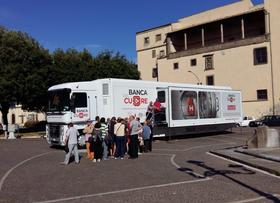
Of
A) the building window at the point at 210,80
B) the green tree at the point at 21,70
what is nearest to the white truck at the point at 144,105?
the green tree at the point at 21,70

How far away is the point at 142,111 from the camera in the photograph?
1142 inches

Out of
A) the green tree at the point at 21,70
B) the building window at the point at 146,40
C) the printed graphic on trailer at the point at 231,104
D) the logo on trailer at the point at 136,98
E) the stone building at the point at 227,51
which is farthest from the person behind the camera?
the building window at the point at 146,40

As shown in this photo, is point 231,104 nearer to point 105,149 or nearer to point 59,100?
point 59,100

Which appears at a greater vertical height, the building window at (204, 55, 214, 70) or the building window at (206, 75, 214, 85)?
the building window at (204, 55, 214, 70)

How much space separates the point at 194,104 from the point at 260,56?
36.0m

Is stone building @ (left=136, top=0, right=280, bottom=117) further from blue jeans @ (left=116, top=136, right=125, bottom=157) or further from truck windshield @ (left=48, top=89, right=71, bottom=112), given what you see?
blue jeans @ (left=116, top=136, right=125, bottom=157)

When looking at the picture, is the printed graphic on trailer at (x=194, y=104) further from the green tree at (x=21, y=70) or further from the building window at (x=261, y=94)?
the building window at (x=261, y=94)

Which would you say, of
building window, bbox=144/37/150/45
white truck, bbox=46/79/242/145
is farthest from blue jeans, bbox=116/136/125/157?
building window, bbox=144/37/150/45

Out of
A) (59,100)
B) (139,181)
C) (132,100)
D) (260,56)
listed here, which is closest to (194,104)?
(132,100)

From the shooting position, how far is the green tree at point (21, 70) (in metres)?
48.5

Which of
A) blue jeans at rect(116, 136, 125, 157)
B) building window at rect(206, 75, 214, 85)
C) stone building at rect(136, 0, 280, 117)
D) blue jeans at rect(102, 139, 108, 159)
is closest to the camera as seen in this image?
blue jeans at rect(102, 139, 108, 159)

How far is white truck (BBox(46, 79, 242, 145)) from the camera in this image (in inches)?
998

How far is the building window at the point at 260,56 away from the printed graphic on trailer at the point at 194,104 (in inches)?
1283

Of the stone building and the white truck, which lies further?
the stone building
